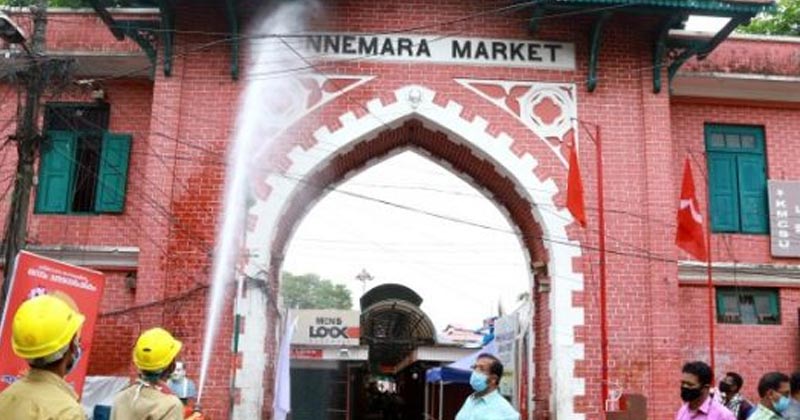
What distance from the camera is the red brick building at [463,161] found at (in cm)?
1146

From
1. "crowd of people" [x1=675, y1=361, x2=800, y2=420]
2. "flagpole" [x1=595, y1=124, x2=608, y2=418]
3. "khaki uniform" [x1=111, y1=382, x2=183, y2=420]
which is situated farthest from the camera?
"flagpole" [x1=595, y1=124, x2=608, y2=418]

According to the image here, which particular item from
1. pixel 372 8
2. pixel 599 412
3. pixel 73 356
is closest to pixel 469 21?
pixel 372 8

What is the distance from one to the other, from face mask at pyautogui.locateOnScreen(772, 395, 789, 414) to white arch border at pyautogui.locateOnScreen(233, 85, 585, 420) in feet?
17.4

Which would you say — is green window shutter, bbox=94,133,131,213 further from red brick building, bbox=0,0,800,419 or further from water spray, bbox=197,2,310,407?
water spray, bbox=197,2,310,407

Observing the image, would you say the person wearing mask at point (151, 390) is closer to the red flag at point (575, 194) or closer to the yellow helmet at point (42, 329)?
the yellow helmet at point (42, 329)

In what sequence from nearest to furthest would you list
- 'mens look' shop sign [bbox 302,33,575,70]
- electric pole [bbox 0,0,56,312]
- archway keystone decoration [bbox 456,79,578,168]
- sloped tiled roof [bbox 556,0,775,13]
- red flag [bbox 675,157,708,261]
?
1. electric pole [bbox 0,0,56,312]
2. red flag [bbox 675,157,708,261]
3. sloped tiled roof [bbox 556,0,775,13]
4. archway keystone decoration [bbox 456,79,578,168]
5. 'mens look' shop sign [bbox 302,33,575,70]

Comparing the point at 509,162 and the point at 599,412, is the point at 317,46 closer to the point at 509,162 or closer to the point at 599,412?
the point at 509,162

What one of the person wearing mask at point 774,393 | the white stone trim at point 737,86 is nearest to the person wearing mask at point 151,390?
the person wearing mask at point 774,393

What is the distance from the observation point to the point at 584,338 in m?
11.5

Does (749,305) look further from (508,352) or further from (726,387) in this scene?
(726,387)

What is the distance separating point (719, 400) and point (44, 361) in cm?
492

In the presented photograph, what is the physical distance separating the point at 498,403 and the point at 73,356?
12.7 feet

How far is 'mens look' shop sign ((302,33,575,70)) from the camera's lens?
1215cm

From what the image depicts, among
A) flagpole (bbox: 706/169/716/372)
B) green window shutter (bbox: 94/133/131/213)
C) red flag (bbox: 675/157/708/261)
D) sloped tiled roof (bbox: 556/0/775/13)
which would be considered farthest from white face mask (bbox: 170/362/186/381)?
sloped tiled roof (bbox: 556/0/775/13)
